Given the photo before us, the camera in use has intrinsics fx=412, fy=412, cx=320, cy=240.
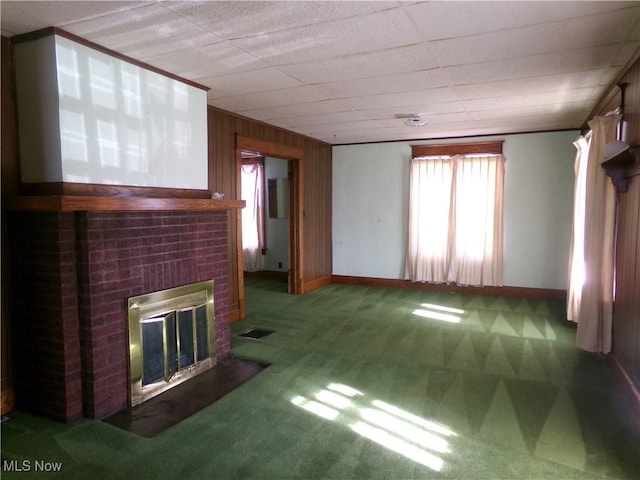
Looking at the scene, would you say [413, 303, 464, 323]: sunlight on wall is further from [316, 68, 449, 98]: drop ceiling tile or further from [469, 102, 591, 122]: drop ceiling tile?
[316, 68, 449, 98]: drop ceiling tile

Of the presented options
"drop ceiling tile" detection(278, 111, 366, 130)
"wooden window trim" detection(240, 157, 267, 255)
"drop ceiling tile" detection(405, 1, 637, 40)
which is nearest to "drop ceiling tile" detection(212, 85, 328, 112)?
"drop ceiling tile" detection(278, 111, 366, 130)

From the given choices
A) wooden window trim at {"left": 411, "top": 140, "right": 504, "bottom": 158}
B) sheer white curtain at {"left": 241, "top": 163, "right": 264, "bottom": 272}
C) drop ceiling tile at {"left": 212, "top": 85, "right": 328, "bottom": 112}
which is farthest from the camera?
sheer white curtain at {"left": 241, "top": 163, "right": 264, "bottom": 272}

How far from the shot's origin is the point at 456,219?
595 cm

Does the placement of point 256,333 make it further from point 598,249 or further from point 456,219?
point 456,219

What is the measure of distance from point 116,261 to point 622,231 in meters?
3.55

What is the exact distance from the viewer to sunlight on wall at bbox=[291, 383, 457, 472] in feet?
7.25

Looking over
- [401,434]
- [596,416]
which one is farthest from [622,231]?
[401,434]

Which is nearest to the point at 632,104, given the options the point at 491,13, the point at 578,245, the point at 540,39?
the point at 540,39

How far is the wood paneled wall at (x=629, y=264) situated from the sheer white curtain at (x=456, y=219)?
2634 millimetres

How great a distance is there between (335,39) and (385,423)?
2324 millimetres

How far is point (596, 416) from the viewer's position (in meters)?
2.53

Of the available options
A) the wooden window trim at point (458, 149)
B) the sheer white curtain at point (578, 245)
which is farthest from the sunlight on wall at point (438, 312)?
the wooden window trim at point (458, 149)

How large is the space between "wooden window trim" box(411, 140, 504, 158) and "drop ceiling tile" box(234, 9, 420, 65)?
3.64m

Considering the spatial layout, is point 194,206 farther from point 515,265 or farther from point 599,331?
point 515,265
